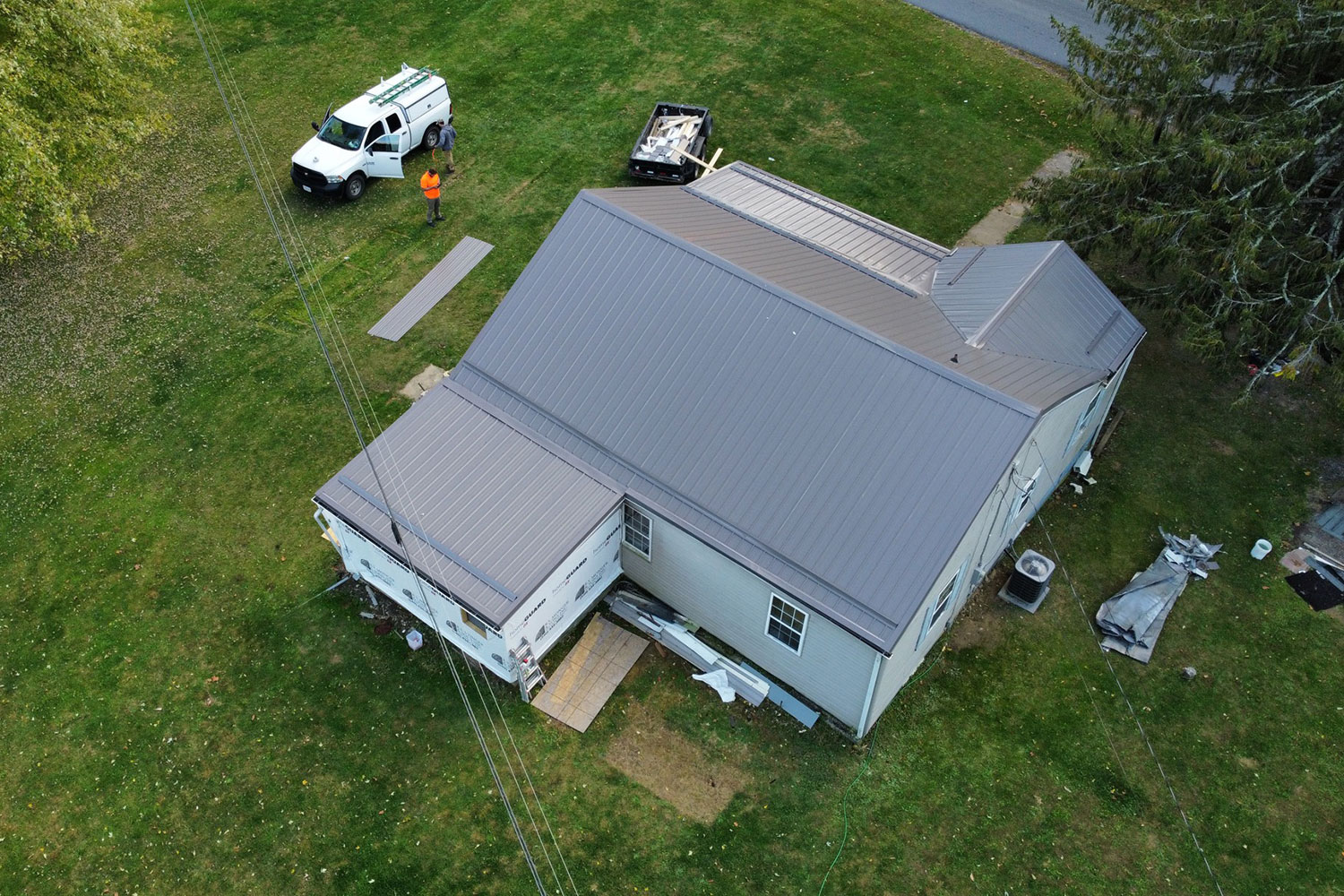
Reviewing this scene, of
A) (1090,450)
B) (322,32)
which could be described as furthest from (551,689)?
(322,32)

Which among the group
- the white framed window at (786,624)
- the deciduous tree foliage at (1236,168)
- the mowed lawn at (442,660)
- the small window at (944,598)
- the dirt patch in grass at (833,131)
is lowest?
the mowed lawn at (442,660)

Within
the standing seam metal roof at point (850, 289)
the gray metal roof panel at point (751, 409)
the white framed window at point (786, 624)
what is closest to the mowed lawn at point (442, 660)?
the white framed window at point (786, 624)

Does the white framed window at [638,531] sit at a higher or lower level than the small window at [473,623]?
higher

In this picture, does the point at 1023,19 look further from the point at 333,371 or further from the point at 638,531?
the point at 333,371

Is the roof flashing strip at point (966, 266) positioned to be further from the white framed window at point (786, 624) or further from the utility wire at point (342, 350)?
the utility wire at point (342, 350)

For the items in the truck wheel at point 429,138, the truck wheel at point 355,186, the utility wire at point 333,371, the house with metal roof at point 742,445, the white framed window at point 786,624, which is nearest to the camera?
the utility wire at point 333,371
